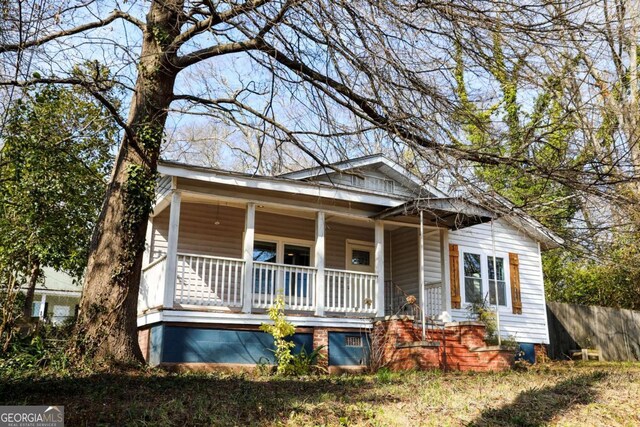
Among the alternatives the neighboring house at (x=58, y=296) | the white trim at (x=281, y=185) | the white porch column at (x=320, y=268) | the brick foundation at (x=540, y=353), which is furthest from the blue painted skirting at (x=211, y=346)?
the neighboring house at (x=58, y=296)

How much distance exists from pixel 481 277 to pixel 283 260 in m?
5.40

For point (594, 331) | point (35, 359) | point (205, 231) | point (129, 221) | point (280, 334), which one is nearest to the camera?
point (35, 359)

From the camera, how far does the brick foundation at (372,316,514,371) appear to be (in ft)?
38.3

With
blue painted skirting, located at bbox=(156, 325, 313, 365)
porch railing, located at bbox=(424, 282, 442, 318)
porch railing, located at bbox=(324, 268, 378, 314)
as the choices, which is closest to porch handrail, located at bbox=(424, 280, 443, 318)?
porch railing, located at bbox=(424, 282, 442, 318)

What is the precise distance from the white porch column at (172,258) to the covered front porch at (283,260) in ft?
0.06

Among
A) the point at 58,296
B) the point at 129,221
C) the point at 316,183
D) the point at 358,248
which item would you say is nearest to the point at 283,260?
the point at 358,248

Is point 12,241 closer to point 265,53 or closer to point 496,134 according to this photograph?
point 265,53

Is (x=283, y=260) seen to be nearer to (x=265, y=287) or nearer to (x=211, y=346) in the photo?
(x=265, y=287)

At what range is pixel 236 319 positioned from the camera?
1119cm

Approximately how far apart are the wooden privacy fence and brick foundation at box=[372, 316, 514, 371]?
637 cm

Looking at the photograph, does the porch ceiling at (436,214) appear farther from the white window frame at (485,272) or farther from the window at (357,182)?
the white window frame at (485,272)

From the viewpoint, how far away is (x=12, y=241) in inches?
454

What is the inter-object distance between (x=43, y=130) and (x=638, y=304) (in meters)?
21.2

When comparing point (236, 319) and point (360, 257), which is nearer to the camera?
point (236, 319)
